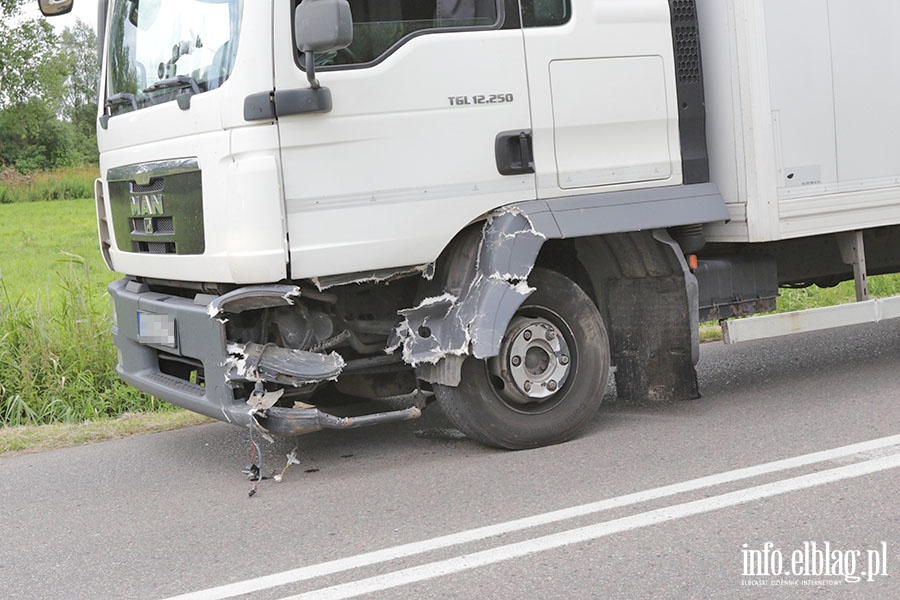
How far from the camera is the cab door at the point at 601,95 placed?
5.43 meters

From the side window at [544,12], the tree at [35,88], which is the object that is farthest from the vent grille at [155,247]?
the tree at [35,88]

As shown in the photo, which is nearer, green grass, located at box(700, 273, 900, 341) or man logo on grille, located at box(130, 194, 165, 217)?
man logo on grille, located at box(130, 194, 165, 217)

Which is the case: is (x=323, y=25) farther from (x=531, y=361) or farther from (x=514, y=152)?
(x=531, y=361)

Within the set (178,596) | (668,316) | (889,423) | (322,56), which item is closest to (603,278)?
(668,316)

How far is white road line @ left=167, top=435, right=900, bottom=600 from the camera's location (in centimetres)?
390

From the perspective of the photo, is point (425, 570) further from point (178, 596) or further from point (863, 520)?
point (863, 520)

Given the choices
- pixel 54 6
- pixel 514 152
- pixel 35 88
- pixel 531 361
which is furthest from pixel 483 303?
pixel 35 88

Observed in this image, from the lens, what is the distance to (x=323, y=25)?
15.3ft

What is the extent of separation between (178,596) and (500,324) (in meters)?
2.05

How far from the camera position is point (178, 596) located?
3.83 metres

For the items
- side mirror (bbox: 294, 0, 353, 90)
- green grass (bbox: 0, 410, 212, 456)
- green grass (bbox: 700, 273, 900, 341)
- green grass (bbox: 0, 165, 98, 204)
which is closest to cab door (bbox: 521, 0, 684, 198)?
side mirror (bbox: 294, 0, 353, 90)

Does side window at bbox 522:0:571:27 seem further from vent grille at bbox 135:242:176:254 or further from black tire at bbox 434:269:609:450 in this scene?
vent grille at bbox 135:242:176:254

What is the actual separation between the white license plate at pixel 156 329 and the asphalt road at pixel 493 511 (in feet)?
2.14

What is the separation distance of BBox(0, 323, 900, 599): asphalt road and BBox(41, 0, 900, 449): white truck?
34 centimetres
